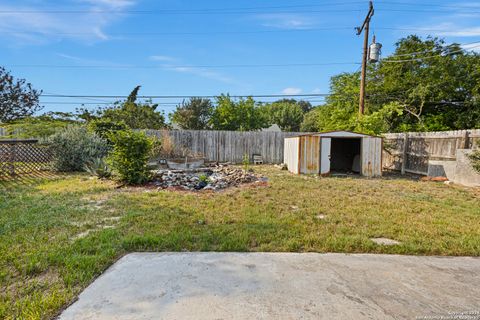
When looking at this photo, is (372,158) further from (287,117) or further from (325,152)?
(287,117)

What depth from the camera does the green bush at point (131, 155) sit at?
601cm

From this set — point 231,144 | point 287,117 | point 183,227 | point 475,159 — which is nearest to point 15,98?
point 231,144

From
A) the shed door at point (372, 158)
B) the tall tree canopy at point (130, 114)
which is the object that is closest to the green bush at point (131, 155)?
the shed door at point (372, 158)

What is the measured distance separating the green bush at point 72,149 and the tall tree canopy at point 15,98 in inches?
452

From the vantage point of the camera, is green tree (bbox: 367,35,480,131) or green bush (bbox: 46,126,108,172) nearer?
green bush (bbox: 46,126,108,172)

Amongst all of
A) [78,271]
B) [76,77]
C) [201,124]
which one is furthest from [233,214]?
[201,124]

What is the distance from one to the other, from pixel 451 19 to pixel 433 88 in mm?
4931

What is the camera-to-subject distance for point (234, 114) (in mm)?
19719

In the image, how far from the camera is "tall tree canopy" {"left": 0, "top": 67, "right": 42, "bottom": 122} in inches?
622

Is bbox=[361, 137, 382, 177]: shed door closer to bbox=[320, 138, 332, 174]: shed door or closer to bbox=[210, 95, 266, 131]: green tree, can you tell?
bbox=[320, 138, 332, 174]: shed door

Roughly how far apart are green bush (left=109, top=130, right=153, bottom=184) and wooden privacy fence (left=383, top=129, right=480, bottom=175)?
8533 mm

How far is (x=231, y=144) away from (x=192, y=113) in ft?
37.6

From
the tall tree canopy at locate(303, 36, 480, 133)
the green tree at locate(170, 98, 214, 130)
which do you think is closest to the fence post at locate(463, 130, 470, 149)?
the tall tree canopy at locate(303, 36, 480, 133)

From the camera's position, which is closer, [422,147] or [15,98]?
[422,147]
